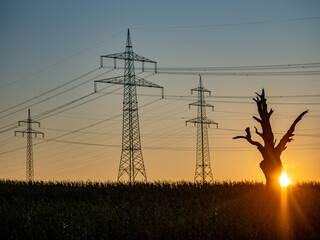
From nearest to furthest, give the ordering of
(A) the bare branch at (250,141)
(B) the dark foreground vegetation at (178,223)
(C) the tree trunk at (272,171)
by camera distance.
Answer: (B) the dark foreground vegetation at (178,223), (C) the tree trunk at (272,171), (A) the bare branch at (250,141)

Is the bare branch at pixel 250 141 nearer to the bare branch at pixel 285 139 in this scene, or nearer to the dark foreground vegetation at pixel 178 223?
the bare branch at pixel 285 139

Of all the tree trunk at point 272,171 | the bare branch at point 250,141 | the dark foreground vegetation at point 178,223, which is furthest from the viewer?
the bare branch at point 250,141

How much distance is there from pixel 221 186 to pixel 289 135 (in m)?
5.72

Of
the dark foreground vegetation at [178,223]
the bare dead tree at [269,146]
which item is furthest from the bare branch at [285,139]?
the dark foreground vegetation at [178,223]

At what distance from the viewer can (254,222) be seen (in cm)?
1675

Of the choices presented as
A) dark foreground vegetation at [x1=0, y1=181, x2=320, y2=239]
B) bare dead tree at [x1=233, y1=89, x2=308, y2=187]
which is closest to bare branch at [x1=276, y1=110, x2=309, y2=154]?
bare dead tree at [x1=233, y1=89, x2=308, y2=187]

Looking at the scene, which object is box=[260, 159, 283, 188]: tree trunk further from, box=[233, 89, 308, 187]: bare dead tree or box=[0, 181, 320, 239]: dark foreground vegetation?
box=[0, 181, 320, 239]: dark foreground vegetation

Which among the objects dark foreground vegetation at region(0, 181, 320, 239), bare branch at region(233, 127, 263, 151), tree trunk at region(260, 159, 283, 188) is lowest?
dark foreground vegetation at region(0, 181, 320, 239)

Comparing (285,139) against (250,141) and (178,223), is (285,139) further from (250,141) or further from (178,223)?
(178,223)

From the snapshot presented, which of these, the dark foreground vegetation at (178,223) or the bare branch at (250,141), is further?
the bare branch at (250,141)

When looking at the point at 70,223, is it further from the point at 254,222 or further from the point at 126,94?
the point at 126,94

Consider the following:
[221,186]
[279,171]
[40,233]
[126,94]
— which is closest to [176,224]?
[40,233]

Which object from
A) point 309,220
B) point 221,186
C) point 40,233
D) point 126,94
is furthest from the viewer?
point 126,94

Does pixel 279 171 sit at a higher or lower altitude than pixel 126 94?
lower
